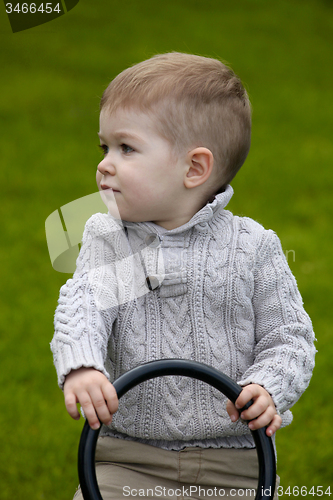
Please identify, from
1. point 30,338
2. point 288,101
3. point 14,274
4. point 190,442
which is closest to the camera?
point 190,442

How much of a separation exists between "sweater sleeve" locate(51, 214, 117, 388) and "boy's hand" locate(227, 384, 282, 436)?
0.30 meters

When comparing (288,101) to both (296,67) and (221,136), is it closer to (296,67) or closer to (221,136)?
(296,67)

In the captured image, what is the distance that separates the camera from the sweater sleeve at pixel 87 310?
4.56ft

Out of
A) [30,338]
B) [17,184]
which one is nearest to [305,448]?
[30,338]

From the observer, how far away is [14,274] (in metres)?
4.38

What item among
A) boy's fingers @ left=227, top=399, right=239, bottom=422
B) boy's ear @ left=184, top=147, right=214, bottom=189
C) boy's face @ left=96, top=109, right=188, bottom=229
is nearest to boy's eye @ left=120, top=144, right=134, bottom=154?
boy's face @ left=96, top=109, right=188, bottom=229

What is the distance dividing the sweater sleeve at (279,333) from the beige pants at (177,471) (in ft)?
0.85

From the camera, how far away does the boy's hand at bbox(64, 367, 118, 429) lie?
4.33ft

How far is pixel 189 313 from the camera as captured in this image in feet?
5.30

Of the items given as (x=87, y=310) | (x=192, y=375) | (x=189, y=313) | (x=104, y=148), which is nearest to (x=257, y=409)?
(x=192, y=375)

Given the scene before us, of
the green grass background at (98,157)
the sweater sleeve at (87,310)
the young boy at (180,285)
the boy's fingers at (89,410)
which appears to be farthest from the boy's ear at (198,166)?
the boy's fingers at (89,410)

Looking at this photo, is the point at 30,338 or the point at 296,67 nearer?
the point at 30,338

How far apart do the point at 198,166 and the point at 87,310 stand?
0.47 metres

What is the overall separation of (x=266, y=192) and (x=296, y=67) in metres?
4.04
